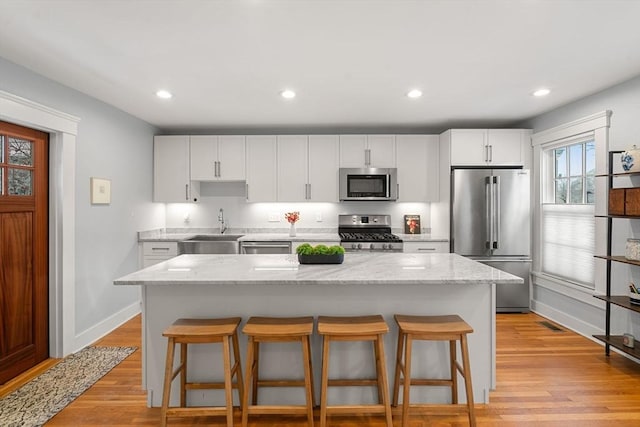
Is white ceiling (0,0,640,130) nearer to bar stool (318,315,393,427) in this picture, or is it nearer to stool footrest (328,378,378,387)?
bar stool (318,315,393,427)

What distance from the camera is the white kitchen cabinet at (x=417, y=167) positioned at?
16.7 ft

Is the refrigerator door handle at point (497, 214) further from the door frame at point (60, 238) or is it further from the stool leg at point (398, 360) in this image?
the door frame at point (60, 238)

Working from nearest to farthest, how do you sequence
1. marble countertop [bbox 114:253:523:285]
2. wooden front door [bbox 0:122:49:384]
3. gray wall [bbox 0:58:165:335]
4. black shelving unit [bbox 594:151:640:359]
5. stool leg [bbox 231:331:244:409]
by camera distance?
1. marble countertop [bbox 114:253:523:285]
2. stool leg [bbox 231:331:244:409]
3. wooden front door [bbox 0:122:49:384]
4. black shelving unit [bbox 594:151:640:359]
5. gray wall [bbox 0:58:165:335]

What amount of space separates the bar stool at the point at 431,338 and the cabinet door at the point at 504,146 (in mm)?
3080

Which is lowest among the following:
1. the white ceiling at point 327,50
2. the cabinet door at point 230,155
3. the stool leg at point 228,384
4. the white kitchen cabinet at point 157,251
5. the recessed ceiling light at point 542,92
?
the stool leg at point 228,384

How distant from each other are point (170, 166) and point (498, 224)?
438cm

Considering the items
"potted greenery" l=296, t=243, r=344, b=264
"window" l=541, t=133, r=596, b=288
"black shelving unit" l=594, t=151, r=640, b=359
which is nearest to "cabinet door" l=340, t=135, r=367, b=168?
"window" l=541, t=133, r=596, b=288

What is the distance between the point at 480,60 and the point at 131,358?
12.5ft

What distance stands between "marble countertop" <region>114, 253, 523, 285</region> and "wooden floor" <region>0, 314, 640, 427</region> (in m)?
0.90

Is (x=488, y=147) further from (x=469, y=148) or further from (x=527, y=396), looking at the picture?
(x=527, y=396)

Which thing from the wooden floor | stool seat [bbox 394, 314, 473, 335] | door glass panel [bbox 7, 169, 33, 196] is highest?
door glass panel [bbox 7, 169, 33, 196]

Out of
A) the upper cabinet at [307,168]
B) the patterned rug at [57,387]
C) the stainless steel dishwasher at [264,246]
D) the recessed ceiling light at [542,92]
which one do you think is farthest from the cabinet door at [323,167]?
the patterned rug at [57,387]

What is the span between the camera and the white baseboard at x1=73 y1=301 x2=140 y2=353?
3527 millimetres

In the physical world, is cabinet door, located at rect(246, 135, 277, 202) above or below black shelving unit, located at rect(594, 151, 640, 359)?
above
